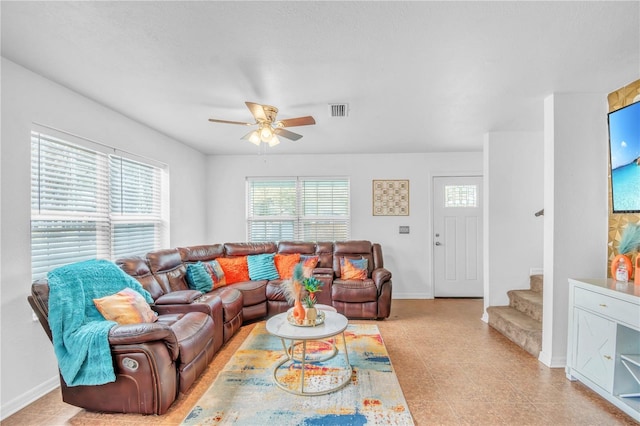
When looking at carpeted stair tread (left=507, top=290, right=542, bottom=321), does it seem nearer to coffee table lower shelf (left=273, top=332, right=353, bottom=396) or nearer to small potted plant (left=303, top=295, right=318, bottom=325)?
coffee table lower shelf (left=273, top=332, right=353, bottom=396)

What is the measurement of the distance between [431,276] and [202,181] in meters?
4.12

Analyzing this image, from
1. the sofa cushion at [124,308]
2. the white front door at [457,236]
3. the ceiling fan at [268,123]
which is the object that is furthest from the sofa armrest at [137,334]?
the white front door at [457,236]

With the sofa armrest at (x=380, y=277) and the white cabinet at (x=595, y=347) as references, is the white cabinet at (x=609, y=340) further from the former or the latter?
the sofa armrest at (x=380, y=277)

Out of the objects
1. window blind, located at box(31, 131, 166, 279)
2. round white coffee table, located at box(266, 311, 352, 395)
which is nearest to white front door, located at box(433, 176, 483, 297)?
round white coffee table, located at box(266, 311, 352, 395)

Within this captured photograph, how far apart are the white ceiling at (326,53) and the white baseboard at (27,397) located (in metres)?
2.31

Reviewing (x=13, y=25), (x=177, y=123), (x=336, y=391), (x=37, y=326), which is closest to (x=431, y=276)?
(x=336, y=391)

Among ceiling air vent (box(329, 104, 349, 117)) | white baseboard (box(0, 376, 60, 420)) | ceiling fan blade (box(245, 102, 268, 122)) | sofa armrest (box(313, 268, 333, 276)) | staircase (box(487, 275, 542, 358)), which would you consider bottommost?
white baseboard (box(0, 376, 60, 420))

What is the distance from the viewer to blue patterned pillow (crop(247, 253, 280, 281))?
4145 millimetres

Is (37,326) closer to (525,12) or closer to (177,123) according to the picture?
(177,123)

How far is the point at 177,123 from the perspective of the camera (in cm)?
339

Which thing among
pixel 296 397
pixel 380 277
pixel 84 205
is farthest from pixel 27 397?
pixel 380 277

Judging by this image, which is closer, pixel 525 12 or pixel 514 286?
pixel 525 12

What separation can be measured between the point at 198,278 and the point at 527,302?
375 cm

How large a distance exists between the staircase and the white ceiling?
2012 millimetres
